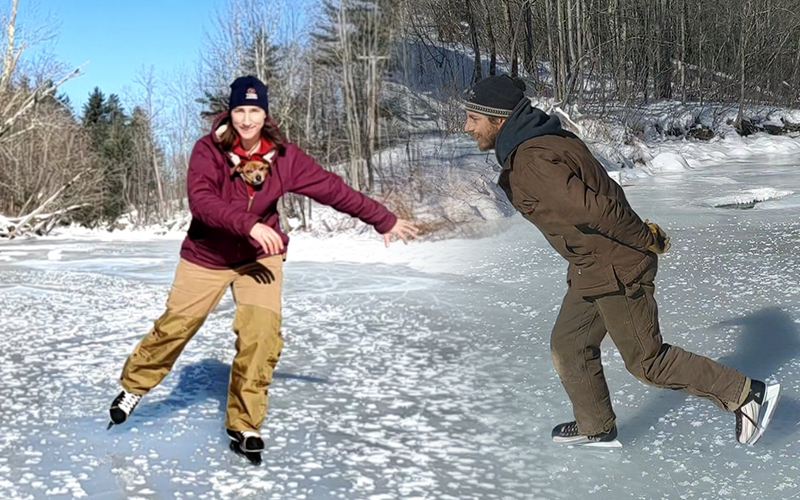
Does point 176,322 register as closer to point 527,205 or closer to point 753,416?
point 527,205

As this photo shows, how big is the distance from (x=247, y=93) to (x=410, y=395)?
176 cm

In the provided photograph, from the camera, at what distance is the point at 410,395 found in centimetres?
422

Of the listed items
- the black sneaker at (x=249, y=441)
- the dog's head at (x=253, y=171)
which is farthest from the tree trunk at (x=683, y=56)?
the black sneaker at (x=249, y=441)

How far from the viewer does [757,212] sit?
10633mm

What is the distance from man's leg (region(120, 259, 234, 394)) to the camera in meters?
3.50

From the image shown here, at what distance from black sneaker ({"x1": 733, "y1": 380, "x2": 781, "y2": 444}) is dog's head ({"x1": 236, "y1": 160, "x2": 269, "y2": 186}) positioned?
2028 mm

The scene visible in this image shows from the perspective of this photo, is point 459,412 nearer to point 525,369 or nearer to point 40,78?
point 525,369

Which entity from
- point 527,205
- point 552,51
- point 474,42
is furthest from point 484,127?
point 552,51

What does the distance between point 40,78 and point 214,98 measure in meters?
9.57

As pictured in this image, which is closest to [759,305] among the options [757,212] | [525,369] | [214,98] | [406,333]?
[525,369]

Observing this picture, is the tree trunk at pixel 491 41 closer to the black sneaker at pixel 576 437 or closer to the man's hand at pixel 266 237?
the black sneaker at pixel 576 437

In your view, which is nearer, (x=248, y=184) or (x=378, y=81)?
(x=248, y=184)

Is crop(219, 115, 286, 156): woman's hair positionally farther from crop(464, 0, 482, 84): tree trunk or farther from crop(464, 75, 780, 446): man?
crop(464, 0, 482, 84): tree trunk

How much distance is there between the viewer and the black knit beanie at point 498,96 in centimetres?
312
